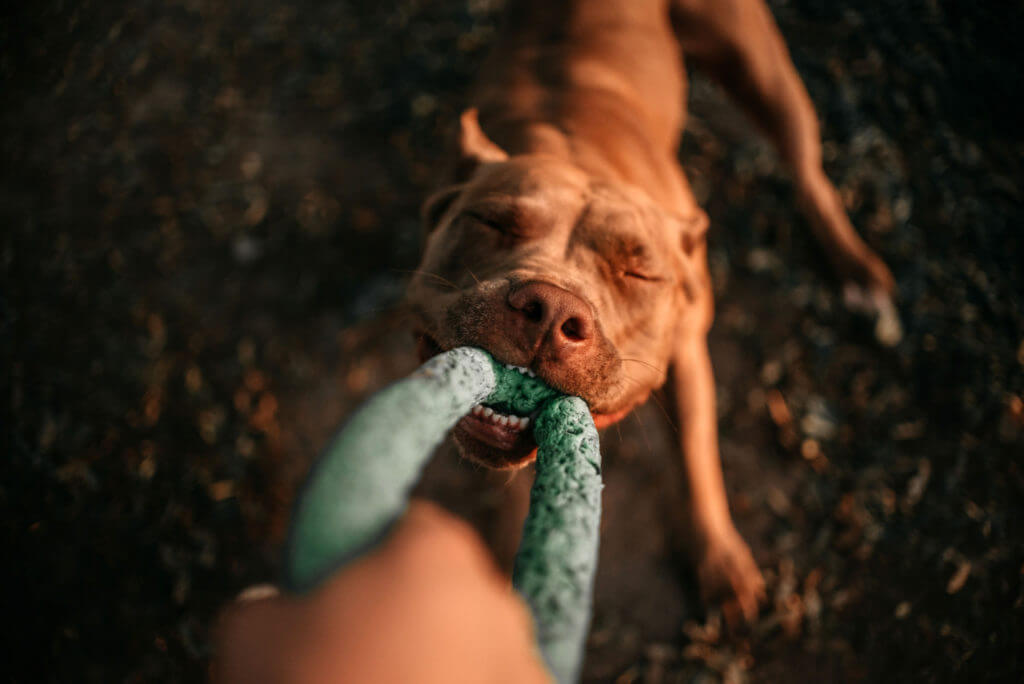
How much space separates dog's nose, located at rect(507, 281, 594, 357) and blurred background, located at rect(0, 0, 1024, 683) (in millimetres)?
1799

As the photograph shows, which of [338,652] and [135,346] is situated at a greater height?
[338,652]

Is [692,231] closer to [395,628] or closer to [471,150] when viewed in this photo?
[471,150]

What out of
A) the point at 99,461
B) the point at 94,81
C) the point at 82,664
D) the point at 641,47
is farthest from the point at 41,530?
the point at 641,47

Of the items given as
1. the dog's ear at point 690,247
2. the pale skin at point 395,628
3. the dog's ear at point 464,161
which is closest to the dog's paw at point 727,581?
the dog's ear at point 690,247

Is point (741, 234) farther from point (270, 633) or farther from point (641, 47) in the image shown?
point (270, 633)

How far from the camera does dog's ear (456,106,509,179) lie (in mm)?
2572

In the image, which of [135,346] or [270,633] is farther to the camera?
[135,346]

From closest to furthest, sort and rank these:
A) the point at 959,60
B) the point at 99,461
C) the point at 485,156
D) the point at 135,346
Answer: the point at 485,156 → the point at 99,461 → the point at 135,346 → the point at 959,60

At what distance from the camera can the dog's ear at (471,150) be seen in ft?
8.44

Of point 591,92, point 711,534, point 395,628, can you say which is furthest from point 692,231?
point 395,628

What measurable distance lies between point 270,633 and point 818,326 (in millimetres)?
3809

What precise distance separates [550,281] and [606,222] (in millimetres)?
529

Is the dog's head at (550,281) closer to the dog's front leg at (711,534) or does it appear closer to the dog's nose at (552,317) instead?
the dog's nose at (552,317)

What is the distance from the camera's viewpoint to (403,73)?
4730 millimetres
